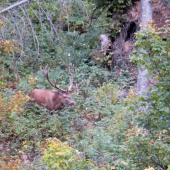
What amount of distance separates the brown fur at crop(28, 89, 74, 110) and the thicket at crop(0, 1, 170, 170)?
25cm

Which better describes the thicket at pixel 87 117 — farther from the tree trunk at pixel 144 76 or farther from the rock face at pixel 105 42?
the rock face at pixel 105 42

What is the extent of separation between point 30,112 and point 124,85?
12.2 ft

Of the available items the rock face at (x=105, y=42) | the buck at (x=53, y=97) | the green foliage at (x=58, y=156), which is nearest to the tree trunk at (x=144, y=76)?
the buck at (x=53, y=97)

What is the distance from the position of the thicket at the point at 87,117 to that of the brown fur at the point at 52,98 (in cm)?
25

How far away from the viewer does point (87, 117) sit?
26.5ft

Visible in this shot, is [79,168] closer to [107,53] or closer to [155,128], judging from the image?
[155,128]

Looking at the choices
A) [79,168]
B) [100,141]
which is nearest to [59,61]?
[100,141]

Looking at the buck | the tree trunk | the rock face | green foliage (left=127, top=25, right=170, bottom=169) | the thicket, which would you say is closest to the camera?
green foliage (left=127, top=25, right=170, bottom=169)

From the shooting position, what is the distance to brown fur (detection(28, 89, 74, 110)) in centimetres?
824

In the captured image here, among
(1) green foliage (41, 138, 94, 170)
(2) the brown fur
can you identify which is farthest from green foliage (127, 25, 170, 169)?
(2) the brown fur

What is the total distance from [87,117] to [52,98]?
141 centimetres

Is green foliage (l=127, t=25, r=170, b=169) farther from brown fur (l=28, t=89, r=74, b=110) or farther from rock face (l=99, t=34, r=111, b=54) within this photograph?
rock face (l=99, t=34, r=111, b=54)

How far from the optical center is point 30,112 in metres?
7.95

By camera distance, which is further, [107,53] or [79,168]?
[107,53]
